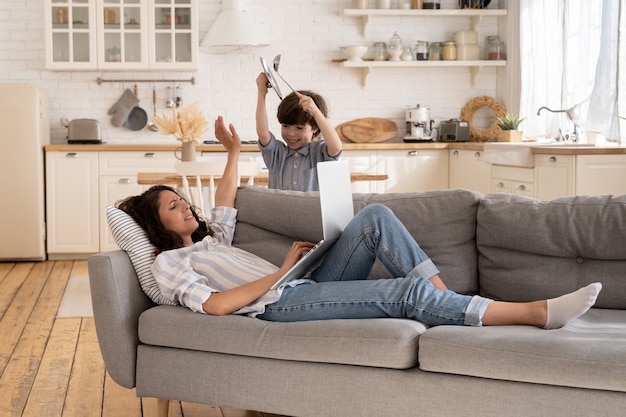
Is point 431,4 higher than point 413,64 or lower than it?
higher

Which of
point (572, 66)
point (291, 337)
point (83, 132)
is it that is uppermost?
point (572, 66)

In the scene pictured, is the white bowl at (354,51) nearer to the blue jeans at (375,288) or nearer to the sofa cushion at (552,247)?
the sofa cushion at (552,247)

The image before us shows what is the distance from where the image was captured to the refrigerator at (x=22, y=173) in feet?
22.1

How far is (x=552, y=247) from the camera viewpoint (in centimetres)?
310

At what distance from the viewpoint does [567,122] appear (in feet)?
21.1

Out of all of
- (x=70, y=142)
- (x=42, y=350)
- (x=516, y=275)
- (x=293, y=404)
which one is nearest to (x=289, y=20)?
(x=70, y=142)

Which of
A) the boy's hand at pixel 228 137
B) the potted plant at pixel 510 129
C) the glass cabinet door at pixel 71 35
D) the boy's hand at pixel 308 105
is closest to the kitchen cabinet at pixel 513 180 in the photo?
the potted plant at pixel 510 129

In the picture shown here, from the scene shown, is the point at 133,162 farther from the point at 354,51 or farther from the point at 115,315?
the point at 115,315

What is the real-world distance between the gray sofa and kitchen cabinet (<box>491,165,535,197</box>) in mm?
2431

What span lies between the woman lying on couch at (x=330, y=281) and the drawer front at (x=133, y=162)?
377 centimetres

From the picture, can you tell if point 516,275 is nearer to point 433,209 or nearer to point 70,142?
point 433,209

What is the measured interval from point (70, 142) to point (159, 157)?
742 mm

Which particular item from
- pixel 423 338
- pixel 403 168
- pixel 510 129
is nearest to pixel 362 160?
pixel 403 168

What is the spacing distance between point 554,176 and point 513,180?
25.2 inches
